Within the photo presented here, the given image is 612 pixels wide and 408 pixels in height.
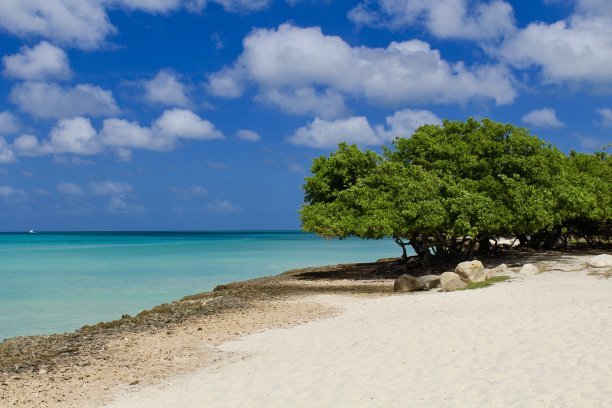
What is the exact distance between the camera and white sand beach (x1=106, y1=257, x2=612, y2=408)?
9312mm

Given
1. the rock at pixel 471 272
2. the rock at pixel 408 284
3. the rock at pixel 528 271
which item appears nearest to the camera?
the rock at pixel 471 272

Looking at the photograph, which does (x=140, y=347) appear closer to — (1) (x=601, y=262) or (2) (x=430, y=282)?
(2) (x=430, y=282)

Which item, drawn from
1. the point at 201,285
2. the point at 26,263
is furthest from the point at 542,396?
the point at 26,263

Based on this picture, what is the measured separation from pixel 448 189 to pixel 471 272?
17.6ft

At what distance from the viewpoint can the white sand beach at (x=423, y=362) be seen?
9.31m

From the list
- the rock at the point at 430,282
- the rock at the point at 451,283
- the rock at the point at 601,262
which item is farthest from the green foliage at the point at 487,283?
the rock at the point at 601,262

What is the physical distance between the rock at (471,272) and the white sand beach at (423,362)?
196 inches

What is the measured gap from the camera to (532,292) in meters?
19.0

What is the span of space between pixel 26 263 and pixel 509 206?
4939 cm

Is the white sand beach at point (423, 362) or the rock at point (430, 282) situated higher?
the rock at point (430, 282)

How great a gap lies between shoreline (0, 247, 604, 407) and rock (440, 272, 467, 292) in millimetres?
2437

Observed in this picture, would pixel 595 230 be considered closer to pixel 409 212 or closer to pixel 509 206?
pixel 509 206

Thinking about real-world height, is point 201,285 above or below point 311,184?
below

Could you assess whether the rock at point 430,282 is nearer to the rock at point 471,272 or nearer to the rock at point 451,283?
the rock at point 451,283
